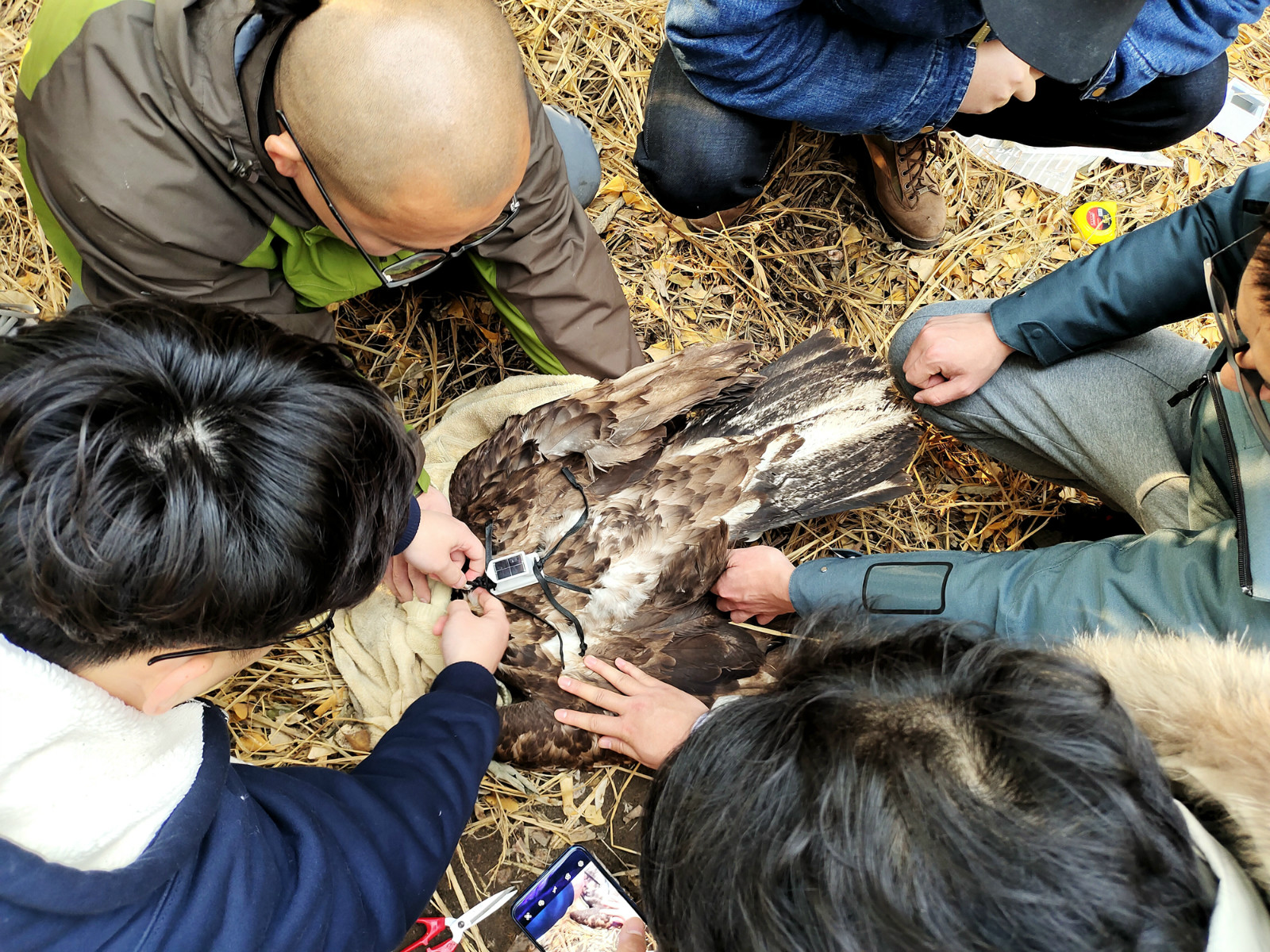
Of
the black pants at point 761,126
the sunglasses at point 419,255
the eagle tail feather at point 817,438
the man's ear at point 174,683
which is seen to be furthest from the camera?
the black pants at point 761,126

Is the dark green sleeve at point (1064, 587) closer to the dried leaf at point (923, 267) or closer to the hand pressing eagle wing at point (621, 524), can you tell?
the hand pressing eagle wing at point (621, 524)

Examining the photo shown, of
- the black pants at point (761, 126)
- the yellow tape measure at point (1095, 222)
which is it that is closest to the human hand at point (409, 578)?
the black pants at point (761, 126)

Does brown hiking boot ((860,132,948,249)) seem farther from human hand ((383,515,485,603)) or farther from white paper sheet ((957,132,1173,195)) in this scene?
human hand ((383,515,485,603))

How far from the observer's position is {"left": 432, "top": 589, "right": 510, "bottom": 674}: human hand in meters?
1.40

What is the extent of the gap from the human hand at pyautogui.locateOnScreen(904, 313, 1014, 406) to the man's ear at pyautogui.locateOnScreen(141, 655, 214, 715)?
1486mm

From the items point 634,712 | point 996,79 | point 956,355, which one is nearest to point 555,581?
point 634,712

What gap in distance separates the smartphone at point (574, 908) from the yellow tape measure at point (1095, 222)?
7.16ft

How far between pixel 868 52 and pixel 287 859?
177 cm

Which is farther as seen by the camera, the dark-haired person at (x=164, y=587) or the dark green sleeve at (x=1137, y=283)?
the dark green sleeve at (x=1137, y=283)

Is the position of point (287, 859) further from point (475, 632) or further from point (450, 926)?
point (450, 926)

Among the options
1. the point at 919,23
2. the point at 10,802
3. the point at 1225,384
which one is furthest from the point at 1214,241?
the point at 10,802

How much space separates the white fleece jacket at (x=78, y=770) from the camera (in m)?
0.80

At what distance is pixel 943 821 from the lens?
2.13 feet

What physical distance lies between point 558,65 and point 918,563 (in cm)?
163
